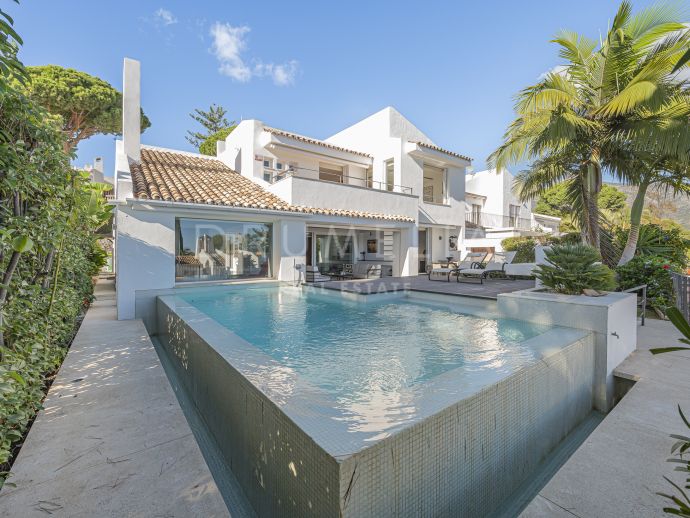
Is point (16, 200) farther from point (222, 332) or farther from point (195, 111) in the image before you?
point (195, 111)

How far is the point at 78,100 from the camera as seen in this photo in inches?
896

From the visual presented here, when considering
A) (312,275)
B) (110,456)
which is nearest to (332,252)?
(312,275)

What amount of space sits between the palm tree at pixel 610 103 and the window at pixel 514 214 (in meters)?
22.3

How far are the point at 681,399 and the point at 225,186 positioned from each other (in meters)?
15.6

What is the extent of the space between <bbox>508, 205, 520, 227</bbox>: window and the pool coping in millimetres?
30962

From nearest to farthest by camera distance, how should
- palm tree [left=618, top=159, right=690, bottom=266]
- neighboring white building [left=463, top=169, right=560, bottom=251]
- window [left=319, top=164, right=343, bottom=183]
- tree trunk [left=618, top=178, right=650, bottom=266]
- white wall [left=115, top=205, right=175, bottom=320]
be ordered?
white wall [left=115, top=205, right=175, bottom=320], palm tree [left=618, top=159, right=690, bottom=266], tree trunk [left=618, top=178, right=650, bottom=266], window [left=319, top=164, right=343, bottom=183], neighboring white building [left=463, top=169, right=560, bottom=251]

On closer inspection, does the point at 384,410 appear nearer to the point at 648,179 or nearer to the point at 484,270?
the point at 484,270

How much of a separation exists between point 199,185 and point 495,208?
30072mm

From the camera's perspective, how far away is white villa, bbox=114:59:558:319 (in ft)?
38.3

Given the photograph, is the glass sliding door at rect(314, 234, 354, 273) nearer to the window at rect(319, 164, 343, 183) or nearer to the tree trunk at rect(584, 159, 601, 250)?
the window at rect(319, 164, 343, 183)

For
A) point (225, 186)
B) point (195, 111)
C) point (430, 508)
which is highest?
point (195, 111)

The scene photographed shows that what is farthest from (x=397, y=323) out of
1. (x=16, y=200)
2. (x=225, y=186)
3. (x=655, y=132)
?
(x=225, y=186)

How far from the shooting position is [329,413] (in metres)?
2.99

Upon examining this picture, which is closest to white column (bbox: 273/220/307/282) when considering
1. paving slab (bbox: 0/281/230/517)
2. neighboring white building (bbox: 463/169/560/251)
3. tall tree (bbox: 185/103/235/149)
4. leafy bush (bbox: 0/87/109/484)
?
paving slab (bbox: 0/281/230/517)
